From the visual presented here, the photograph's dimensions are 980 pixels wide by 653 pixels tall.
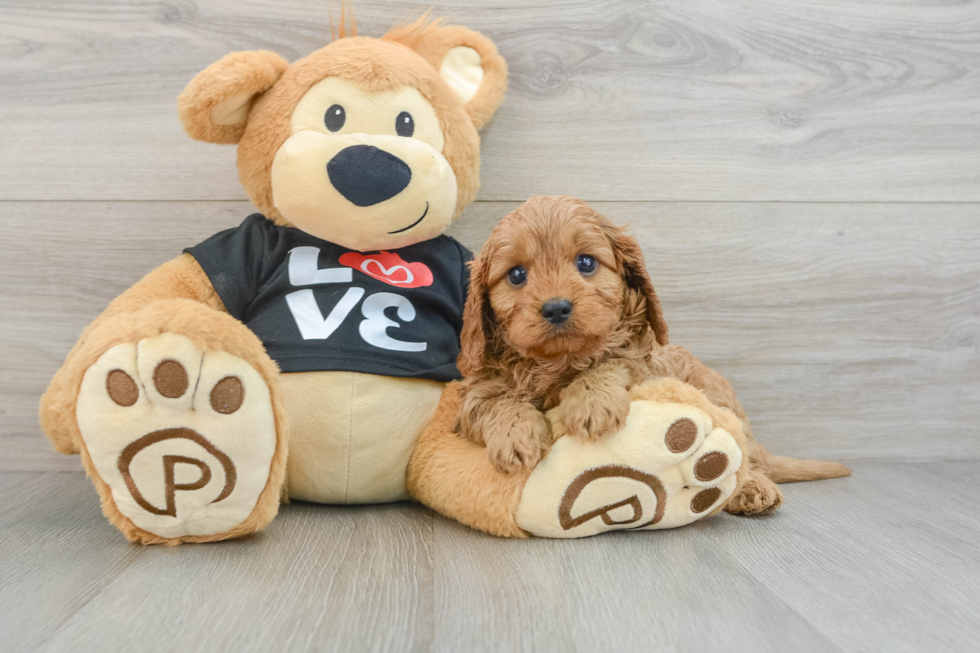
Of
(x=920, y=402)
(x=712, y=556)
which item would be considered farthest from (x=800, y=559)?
(x=920, y=402)

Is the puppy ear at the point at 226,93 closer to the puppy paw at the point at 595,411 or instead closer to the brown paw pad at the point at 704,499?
the puppy paw at the point at 595,411

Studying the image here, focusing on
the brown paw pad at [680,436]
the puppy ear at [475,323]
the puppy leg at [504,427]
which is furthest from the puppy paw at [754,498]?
the puppy ear at [475,323]

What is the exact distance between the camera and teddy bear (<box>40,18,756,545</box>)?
2.47ft

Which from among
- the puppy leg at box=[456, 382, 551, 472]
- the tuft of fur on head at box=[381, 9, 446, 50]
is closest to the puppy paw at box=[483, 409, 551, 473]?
the puppy leg at box=[456, 382, 551, 472]

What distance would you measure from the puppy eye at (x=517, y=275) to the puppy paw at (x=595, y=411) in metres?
0.16

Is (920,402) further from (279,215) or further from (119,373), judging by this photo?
(119,373)

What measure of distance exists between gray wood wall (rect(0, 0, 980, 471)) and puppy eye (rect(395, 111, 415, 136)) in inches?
11.6

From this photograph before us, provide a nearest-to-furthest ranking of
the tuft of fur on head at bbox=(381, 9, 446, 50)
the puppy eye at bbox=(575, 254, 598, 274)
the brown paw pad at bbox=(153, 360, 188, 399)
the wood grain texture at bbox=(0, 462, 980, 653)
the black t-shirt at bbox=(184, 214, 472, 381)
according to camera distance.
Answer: the wood grain texture at bbox=(0, 462, 980, 653)
the brown paw pad at bbox=(153, 360, 188, 399)
the puppy eye at bbox=(575, 254, 598, 274)
the black t-shirt at bbox=(184, 214, 472, 381)
the tuft of fur on head at bbox=(381, 9, 446, 50)

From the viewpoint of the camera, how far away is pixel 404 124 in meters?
0.98

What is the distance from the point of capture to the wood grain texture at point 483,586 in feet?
2.03

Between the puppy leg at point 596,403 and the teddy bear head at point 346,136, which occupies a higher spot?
the teddy bear head at point 346,136

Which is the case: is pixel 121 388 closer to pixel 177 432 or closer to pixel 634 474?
pixel 177 432

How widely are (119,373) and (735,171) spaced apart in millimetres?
1117

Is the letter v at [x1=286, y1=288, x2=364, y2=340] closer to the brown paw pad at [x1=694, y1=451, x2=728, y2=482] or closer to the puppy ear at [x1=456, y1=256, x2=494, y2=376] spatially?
the puppy ear at [x1=456, y1=256, x2=494, y2=376]
